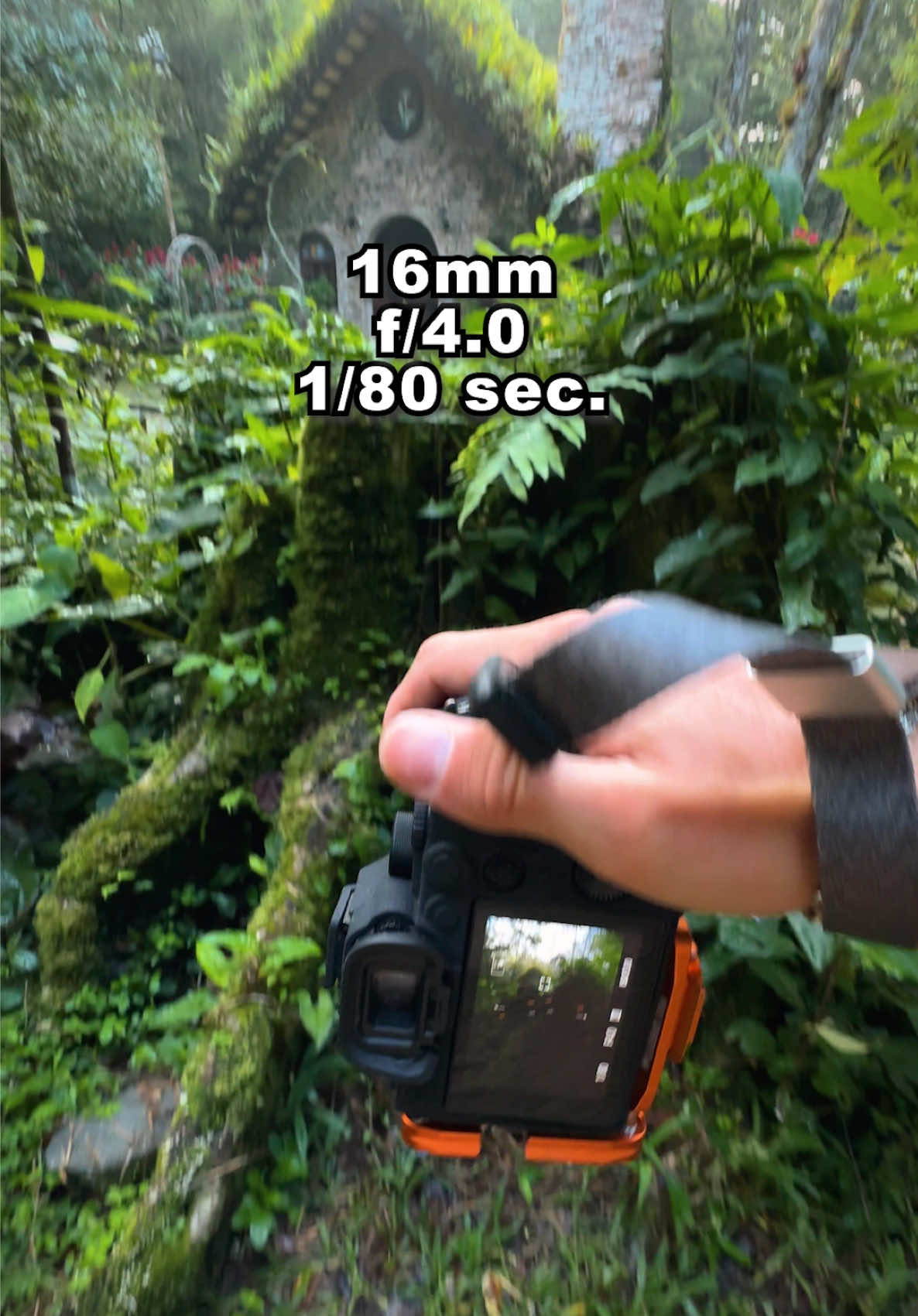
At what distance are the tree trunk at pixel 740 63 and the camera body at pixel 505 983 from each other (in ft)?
6.19

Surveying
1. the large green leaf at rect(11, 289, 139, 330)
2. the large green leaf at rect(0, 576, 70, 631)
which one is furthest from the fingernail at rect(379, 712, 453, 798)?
the large green leaf at rect(11, 289, 139, 330)

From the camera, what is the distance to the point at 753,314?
1096 mm

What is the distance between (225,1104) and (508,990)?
2.01 feet

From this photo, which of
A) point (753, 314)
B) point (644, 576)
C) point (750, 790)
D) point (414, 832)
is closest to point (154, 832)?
point (414, 832)

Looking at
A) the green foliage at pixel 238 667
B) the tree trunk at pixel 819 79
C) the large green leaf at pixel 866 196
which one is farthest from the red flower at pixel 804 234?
the green foliage at pixel 238 667

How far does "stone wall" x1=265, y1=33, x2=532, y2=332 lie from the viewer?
178 cm

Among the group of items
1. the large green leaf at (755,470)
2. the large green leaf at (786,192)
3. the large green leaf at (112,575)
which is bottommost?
the large green leaf at (112,575)

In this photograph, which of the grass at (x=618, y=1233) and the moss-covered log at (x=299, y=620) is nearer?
the grass at (x=618, y=1233)

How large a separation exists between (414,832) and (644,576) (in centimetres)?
87

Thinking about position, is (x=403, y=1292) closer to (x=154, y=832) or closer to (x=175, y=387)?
(x=154, y=832)

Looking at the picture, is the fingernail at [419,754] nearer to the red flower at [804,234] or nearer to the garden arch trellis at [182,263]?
the red flower at [804,234]

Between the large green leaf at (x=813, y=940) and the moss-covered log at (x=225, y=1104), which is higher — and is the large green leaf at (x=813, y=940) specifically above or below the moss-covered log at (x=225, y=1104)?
above

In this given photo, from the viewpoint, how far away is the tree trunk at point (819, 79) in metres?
1.58

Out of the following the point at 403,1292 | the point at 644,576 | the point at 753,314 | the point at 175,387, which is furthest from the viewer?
the point at 175,387
